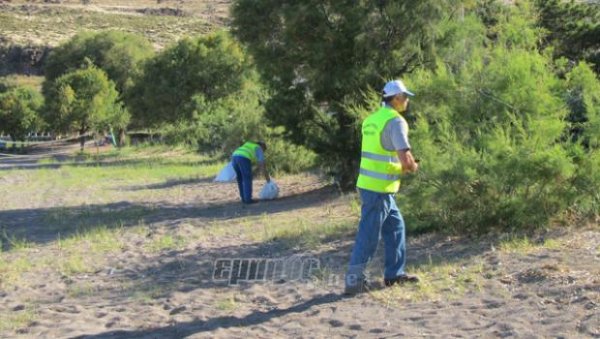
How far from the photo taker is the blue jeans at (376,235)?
645cm

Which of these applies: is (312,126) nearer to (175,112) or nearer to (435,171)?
(435,171)

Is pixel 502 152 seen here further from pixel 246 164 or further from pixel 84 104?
pixel 84 104

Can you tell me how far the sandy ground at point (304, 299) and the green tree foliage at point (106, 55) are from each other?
53.7m

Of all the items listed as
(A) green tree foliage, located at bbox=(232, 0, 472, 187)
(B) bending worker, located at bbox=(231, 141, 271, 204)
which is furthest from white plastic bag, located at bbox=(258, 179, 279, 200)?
(A) green tree foliage, located at bbox=(232, 0, 472, 187)

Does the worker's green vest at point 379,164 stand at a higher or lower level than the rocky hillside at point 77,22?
lower

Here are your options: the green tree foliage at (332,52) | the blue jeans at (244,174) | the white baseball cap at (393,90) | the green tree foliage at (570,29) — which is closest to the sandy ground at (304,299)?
the white baseball cap at (393,90)

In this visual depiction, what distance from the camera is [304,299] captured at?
6.70 meters

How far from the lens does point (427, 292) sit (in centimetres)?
647

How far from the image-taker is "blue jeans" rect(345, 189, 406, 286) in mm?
6445

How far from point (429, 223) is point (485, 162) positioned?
1238mm

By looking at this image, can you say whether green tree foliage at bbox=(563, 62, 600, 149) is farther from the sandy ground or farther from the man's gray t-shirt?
the man's gray t-shirt

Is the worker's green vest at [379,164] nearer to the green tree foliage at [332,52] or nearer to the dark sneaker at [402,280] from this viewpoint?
the dark sneaker at [402,280]

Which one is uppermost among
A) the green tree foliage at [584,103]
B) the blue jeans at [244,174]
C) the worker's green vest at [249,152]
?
the green tree foliage at [584,103]

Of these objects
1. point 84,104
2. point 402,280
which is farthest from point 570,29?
point 84,104
